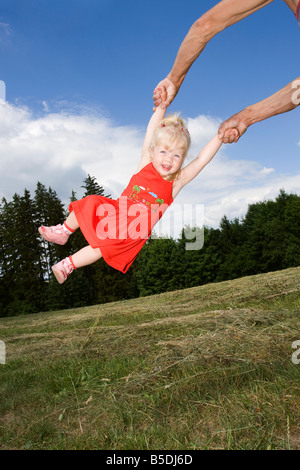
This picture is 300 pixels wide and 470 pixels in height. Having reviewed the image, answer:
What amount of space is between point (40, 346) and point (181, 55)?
4.77 metres

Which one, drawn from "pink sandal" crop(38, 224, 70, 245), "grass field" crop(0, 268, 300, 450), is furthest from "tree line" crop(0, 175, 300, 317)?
"pink sandal" crop(38, 224, 70, 245)

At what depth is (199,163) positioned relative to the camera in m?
1.53

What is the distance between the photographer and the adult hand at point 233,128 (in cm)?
144

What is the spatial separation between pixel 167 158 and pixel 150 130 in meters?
0.24

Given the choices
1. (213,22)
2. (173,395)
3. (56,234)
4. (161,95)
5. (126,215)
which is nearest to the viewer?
(213,22)

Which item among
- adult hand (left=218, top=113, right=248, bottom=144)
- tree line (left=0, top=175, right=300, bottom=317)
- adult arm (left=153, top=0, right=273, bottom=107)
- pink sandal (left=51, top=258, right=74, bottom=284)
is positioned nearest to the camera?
adult arm (left=153, top=0, right=273, bottom=107)

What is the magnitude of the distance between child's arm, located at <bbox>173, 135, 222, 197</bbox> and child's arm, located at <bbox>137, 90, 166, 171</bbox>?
0.16 metres

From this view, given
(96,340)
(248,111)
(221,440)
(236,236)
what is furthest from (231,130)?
(236,236)

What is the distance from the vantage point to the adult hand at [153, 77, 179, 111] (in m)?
1.49

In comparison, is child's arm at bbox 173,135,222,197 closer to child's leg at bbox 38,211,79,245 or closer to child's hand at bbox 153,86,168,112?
child's hand at bbox 153,86,168,112

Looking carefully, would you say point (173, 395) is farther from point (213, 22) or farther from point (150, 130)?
point (213, 22)

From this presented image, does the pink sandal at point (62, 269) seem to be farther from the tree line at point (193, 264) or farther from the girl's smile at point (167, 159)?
the tree line at point (193, 264)

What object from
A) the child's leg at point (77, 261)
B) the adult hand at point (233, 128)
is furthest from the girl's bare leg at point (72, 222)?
the adult hand at point (233, 128)

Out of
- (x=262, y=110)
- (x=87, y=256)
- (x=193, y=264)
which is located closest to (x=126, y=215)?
(x=87, y=256)
